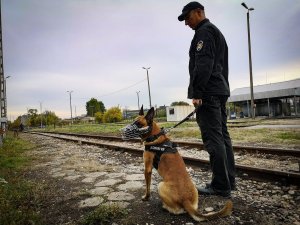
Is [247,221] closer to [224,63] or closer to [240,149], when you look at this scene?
[224,63]

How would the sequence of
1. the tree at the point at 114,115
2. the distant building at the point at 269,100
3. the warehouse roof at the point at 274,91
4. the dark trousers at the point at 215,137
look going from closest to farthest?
the dark trousers at the point at 215,137 → the warehouse roof at the point at 274,91 → the distant building at the point at 269,100 → the tree at the point at 114,115

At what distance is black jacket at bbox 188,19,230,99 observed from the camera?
3.49 metres

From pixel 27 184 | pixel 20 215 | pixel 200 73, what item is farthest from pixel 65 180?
pixel 200 73

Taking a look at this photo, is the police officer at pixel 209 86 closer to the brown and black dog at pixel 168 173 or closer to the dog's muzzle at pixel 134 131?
the brown and black dog at pixel 168 173

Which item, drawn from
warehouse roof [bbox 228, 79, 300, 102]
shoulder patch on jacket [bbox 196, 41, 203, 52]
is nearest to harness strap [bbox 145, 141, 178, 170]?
shoulder patch on jacket [bbox 196, 41, 203, 52]

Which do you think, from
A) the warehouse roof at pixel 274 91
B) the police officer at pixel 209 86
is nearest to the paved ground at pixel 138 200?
the police officer at pixel 209 86

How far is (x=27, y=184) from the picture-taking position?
16.1ft

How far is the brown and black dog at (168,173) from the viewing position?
2969 mm

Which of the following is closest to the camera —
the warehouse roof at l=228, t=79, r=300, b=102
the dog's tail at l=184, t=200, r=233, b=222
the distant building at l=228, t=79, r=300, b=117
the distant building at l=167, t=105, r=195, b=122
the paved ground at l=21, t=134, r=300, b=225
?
the dog's tail at l=184, t=200, r=233, b=222

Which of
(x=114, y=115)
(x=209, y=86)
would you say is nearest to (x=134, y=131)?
(x=209, y=86)

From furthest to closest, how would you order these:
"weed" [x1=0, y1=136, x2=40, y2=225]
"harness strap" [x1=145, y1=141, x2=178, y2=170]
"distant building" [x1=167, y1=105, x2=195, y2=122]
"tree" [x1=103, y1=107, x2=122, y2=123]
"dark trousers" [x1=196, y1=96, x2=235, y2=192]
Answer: "tree" [x1=103, y1=107, x2=122, y2=123], "distant building" [x1=167, y1=105, x2=195, y2=122], "dark trousers" [x1=196, y1=96, x2=235, y2=192], "harness strap" [x1=145, y1=141, x2=178, y2=170], "weed" [x1=0, y1=136, x2=40, y2=225]

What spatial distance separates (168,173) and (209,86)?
1.32 m

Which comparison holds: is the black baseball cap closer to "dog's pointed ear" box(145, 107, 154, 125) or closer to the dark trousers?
the dark trousers

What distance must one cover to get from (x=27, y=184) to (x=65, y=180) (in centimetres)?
71
